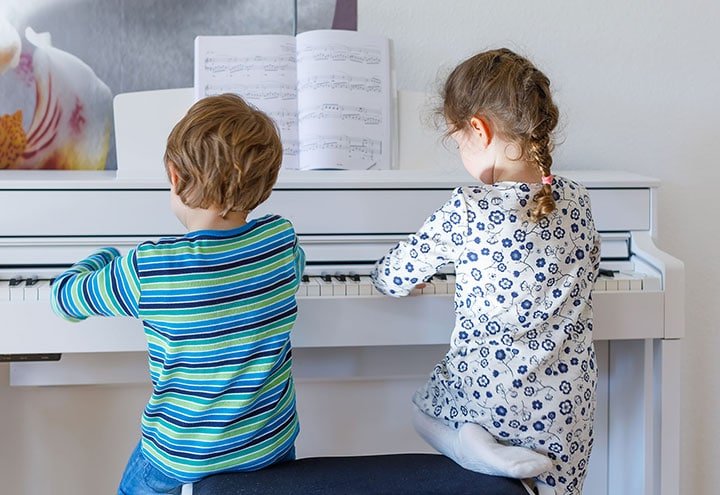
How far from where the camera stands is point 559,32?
2.71 meters

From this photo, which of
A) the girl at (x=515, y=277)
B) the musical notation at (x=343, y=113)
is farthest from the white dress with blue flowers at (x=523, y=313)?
the musical notation at (x=343, y=113)

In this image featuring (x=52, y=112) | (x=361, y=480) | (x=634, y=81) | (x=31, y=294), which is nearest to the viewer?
(x=361, y=480)

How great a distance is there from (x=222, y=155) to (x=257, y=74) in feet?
2.39

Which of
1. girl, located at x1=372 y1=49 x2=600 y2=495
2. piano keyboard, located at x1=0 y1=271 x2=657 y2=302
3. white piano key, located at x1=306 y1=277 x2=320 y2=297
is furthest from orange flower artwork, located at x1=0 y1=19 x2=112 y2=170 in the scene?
girl, located at x1=372 y1=49 x2=600 y2=495

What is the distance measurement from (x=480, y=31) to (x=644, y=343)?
94cm

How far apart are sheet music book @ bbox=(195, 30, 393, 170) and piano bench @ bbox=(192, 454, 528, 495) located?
81 cm

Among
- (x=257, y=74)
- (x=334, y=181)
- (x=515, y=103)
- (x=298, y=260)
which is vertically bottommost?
(x=298, y=260)

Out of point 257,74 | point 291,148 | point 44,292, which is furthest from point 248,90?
point 44,292

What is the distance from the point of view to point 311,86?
88.0 inches

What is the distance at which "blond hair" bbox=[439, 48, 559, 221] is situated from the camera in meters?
1.64

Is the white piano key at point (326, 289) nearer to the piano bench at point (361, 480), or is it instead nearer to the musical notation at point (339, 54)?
the piano bench at point (361, 480)

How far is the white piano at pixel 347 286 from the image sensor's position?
74.3 inches

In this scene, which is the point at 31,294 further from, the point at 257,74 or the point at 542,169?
the point at 542,169

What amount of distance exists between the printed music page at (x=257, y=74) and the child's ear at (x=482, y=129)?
66cm
